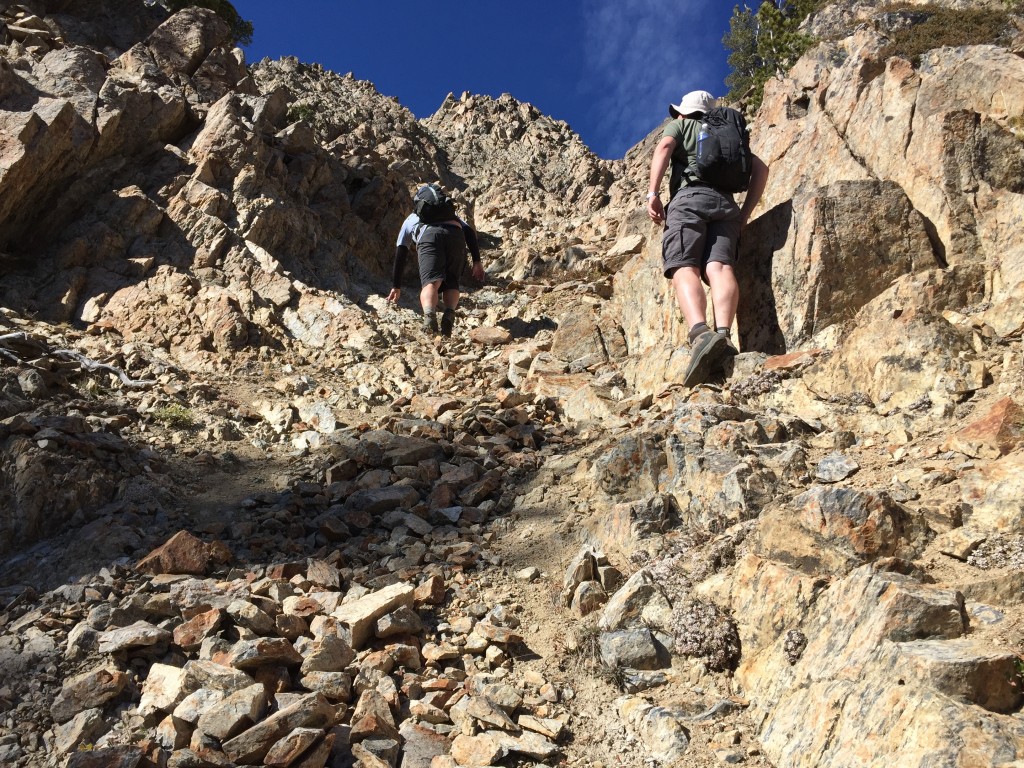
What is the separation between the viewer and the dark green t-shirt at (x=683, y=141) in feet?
24.2

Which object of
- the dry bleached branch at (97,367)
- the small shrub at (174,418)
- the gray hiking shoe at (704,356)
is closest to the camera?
the gray hiking shoe at (704,356)

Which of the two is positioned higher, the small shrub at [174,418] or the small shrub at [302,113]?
the small shrub at [302,113]

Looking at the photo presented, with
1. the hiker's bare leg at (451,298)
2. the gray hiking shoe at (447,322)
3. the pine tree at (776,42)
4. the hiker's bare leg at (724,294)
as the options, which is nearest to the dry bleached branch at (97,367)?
the gray hiking shoe at (447,322)

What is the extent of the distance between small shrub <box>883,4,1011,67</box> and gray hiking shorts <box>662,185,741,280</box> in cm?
371

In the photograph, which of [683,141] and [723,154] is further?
[683,141]

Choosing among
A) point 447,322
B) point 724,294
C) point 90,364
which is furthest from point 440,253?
point 724,294

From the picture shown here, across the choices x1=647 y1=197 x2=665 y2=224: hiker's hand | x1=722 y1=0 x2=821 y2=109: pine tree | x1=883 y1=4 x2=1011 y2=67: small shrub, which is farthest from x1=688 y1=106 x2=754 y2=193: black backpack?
x1=722 y1=0 x2=821 y2=109: pine tree

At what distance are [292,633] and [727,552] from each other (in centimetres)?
254

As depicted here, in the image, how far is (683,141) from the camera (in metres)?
7.45

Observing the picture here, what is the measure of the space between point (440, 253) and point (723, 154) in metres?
4.84

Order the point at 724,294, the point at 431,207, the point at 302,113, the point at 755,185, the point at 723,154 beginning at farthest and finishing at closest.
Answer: the point at 302,113
the point at 431,207
the point at 755,185
the point at 723,154
the point at 724,294

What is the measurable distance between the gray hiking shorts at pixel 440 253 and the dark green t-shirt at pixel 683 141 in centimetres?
430

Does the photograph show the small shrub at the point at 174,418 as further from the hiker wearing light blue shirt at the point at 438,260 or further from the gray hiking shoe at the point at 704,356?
the gray hiking shoe at the point at 704,356

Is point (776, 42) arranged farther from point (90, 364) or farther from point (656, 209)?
point (90, 364)
